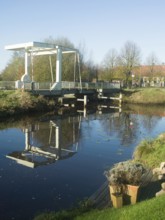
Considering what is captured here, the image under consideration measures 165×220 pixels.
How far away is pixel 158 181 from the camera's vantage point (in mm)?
9188

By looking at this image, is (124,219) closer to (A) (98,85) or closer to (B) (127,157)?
(B) (127,157)

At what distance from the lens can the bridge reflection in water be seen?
44.8 feet

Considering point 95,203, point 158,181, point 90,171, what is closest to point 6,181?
point 90,171

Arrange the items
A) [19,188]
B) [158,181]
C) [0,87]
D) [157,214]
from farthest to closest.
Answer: [0,87] → [19,188] → [158,181] → [157,214]

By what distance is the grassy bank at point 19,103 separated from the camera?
26.9 meters

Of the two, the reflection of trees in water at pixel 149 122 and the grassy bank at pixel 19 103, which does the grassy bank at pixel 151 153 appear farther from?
the grassy bank at pixel 19 103

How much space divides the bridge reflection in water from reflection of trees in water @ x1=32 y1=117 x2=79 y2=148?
0.06 m

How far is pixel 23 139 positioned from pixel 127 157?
22.8 ft

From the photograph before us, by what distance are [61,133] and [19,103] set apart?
9119mm

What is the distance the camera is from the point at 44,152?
15477 mm

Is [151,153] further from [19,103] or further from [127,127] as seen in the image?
[19,103]

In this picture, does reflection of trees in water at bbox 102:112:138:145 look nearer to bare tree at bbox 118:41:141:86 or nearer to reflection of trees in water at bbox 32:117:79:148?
reflection of trees in water at bbox 32:117:79:148

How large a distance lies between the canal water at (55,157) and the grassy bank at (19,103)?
1.50m

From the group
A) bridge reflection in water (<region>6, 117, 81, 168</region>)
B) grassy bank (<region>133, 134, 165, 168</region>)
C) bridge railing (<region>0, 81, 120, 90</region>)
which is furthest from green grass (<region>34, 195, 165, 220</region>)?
bridge railing (<region>0, 81, 120, 90</region>)
